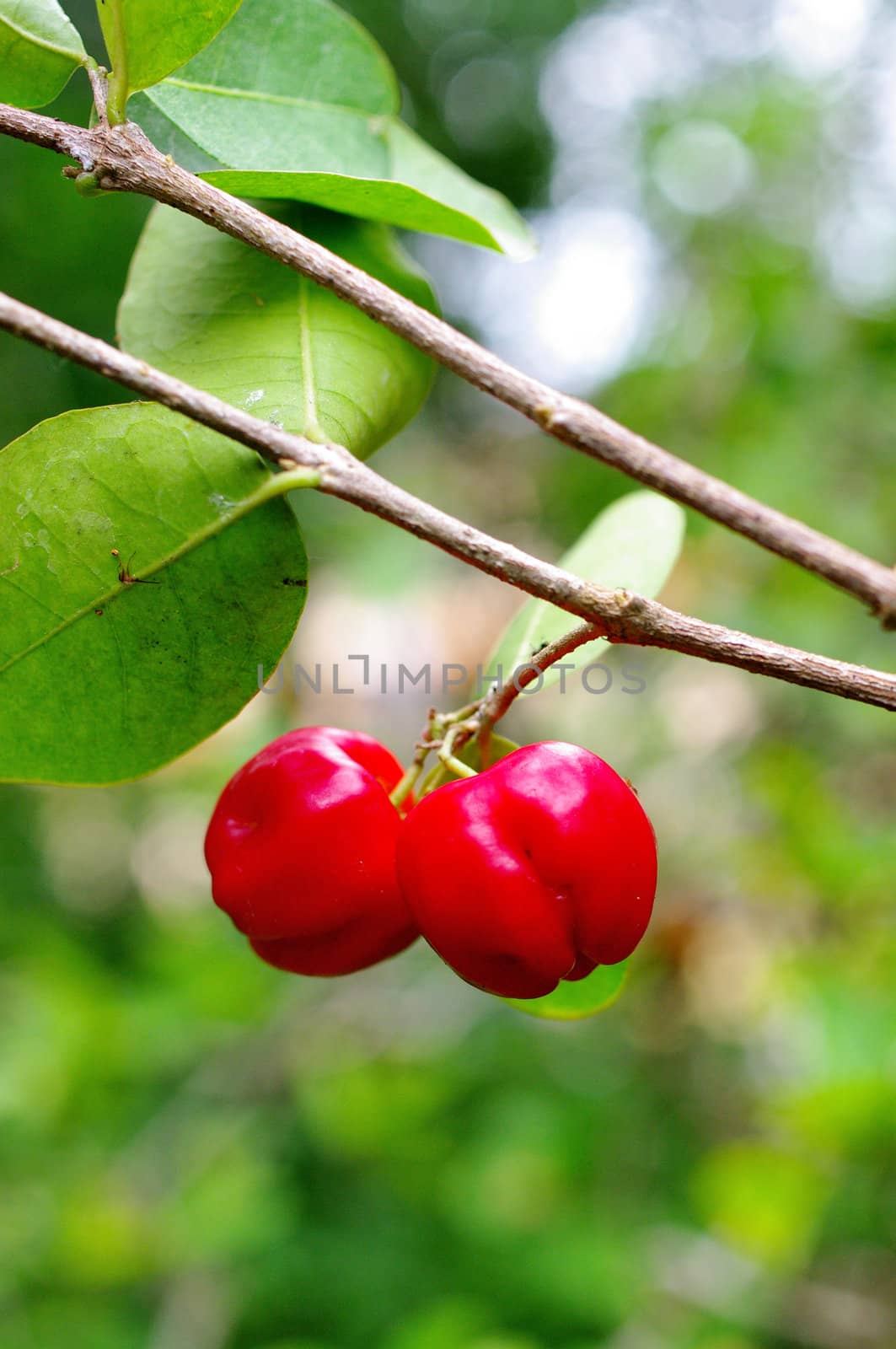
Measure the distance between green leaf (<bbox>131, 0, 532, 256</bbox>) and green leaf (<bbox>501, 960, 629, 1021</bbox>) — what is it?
1.93 feet

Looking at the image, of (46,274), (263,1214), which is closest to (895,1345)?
(263,1214)

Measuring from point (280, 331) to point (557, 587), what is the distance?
1.00ft

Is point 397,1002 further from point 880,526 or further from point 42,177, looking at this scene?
point 42,177

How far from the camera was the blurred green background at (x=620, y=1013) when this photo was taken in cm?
220

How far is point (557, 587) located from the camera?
62 centimetres

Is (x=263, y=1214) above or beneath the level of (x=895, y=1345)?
beneath

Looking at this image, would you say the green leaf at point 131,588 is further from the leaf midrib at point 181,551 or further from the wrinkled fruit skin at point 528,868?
the wrinkled fruit skin at point 528,868

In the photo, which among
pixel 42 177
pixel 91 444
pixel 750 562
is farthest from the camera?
pixel 42 177

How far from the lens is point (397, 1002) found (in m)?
3.11

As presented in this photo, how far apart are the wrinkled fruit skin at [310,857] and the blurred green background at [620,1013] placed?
1164 millimetres

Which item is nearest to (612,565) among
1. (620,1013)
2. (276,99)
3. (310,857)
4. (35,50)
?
(310,857)

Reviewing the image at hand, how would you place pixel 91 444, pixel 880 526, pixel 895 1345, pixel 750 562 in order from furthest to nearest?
1. pixel 750 562
2. pixel 880 526
3. pixel 895 1345
4. pixel 91 444

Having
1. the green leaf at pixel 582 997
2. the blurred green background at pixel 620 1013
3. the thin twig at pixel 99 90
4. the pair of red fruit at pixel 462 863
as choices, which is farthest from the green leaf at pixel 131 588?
the blurred green background at pixel 620 1013

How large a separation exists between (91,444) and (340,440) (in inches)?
6.5
